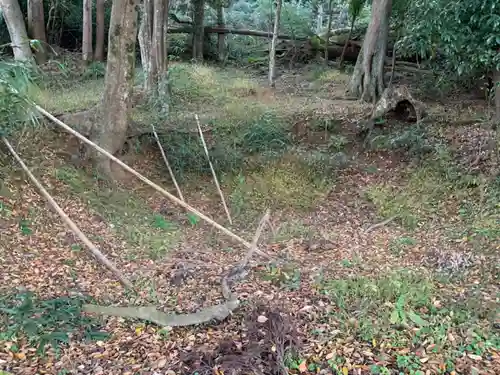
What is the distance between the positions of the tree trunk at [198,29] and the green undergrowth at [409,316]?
11.0 m

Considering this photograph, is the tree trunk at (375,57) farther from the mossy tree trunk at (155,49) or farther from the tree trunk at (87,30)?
the tree trunk at (87,30)

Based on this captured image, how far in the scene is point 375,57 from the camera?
9.98 metres

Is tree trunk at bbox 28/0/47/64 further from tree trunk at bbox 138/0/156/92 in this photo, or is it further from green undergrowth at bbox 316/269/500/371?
green undergrowth at bbox 316/269/500/371

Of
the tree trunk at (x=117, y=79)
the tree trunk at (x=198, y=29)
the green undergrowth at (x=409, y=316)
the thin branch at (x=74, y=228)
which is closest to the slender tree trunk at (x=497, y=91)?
the green undergrowth at (x=409, y=316)

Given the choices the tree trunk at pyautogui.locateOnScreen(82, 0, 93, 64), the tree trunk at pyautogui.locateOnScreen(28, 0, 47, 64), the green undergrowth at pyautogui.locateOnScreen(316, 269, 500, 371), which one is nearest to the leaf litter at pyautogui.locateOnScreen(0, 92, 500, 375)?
the green undergrowth at pyautogui.locateOnScreen(316, 269, 500, 371)

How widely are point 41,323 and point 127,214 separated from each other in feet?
8.23

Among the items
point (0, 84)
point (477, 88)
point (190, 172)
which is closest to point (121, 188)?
point (190, 172)

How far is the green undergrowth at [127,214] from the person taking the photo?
5.48 meters

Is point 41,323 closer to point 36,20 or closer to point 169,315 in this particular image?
point 169,315

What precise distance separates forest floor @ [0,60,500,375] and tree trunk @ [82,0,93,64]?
3217mm

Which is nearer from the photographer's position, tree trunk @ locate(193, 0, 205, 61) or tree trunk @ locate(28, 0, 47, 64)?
tree trunk @ locate(28, 0, 47, 64)

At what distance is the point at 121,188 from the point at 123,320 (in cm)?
283

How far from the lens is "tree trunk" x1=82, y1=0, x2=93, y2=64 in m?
12.0

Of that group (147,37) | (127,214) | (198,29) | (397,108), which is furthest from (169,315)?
(198,29)
